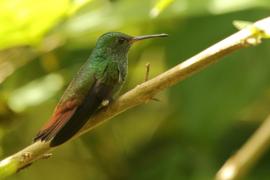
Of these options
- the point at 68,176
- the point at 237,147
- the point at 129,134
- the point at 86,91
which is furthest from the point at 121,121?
the point at 86,91

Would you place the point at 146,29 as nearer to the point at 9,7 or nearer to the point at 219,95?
the point at 219,95

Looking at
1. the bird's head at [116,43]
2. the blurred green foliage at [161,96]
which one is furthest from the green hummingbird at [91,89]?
the blurred green foliage at [161,96]

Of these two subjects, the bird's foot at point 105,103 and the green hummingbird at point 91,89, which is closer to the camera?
the green hummingbird at point 91,89

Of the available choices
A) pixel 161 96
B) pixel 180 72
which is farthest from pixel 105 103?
pixel 161 96

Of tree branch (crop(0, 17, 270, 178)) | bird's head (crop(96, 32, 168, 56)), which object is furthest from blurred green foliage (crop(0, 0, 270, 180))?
tree branch (crop(0, 17, 270, 178))

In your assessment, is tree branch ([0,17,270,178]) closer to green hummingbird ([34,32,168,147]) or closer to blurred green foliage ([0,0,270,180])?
green hummingbird ([34,32,168,147])

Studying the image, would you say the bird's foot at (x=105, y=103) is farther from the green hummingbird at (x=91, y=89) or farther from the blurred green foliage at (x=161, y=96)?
the blurred green foliage at (x=161, y=96)

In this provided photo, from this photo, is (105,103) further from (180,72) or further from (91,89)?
(180,72)
